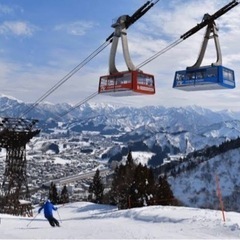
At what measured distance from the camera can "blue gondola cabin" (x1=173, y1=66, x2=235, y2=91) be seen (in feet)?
83.9

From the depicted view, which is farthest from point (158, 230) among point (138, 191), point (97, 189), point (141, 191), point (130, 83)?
point (97, 189)

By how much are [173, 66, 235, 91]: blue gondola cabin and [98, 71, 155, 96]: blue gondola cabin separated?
2907mm

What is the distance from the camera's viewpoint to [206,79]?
26078 millimetres

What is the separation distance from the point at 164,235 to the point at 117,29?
13.3 m

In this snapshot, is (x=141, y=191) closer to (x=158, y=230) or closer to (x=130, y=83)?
(x=130, y=83)

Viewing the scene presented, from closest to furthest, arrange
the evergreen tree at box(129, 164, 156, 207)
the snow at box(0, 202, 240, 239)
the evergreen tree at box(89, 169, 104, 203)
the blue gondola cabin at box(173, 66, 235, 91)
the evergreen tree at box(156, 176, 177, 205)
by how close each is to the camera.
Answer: the snow at box(0, 202, 240, 239) → the blue gondola cabin at box(173, 66, 235, 91) → the evergreen tree at box(129, 164, 156, 207) → the evergreen tree at box(156, 176, 177, 205) → the evergreen tree at box(89, 169, 104, 203)

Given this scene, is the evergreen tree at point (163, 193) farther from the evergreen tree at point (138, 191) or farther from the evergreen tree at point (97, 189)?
the evergreen tree at point (97, 189)

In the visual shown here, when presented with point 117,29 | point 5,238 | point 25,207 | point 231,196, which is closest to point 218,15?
point 117,29

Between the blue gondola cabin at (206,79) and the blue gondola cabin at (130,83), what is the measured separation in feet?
9.54

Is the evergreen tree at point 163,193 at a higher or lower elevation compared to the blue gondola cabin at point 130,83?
lower

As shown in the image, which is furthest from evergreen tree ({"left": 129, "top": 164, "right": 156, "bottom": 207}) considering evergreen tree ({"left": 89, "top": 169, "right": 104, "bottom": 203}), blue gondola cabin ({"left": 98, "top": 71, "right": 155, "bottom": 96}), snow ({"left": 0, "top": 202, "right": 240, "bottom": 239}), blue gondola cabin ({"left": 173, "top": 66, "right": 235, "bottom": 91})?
evergreen tree ({"left": 89, "top": 169, "right": 104, "bottom": 203})

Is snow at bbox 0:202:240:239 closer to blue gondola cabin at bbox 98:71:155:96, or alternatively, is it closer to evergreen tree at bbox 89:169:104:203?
blue gondola cabin at bbox 98:71:155:96

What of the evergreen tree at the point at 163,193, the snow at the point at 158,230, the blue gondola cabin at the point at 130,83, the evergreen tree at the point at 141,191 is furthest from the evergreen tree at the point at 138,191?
the snow at the point at 158,230

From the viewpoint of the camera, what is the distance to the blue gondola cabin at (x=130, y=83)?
24797mm
